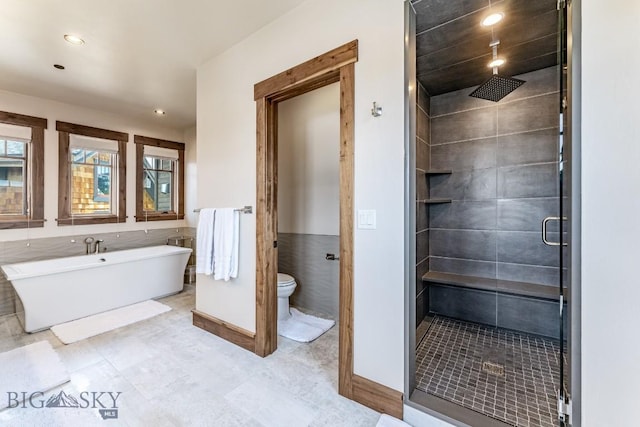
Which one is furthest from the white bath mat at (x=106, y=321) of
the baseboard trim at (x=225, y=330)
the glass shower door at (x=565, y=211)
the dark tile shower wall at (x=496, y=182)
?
the glass shower door at (x=565, y=211)

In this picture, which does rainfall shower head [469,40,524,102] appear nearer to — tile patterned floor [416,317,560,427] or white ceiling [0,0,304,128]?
white ceiling [0,0,304,128]

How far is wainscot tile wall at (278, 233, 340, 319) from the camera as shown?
3.05 metres

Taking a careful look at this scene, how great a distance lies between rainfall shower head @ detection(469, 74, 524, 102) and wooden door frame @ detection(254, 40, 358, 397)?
1.21 metres

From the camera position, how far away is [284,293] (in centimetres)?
279

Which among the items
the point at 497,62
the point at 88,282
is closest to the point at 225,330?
the point at 88,282

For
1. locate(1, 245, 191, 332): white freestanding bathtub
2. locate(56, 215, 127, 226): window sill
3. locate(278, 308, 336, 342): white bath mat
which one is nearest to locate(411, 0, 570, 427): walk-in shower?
locate(278, 308, 336, 342): white bath mat

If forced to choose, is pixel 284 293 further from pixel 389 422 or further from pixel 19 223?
pixel 19 223

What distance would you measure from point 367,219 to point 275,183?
3.12ft

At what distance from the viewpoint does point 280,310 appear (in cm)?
285

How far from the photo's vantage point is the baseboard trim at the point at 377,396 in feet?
5.08

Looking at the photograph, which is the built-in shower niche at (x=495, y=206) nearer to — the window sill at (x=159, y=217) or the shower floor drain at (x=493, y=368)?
the shower floor drain at (x=493, y=368)

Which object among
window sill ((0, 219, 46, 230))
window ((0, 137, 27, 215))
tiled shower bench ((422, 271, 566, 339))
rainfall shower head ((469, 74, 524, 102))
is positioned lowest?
tiled shower bench ((422, 271, 566, 339))

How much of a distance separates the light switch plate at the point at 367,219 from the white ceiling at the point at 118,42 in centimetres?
155

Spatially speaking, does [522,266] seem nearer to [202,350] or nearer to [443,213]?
[443,213]
